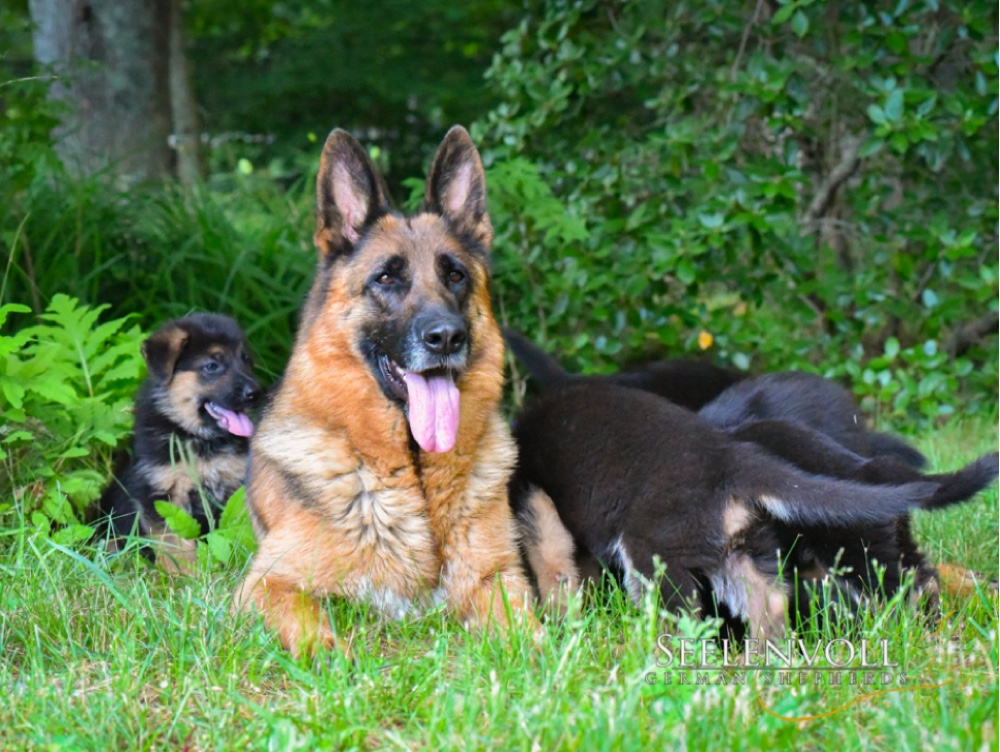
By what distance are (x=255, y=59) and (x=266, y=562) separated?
36.7ft

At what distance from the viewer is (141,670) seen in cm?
293

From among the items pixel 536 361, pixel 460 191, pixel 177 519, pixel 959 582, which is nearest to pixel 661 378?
pixel 536 361

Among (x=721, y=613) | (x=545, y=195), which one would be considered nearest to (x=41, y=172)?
(x=545, y=195)

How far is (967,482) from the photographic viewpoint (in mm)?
3311

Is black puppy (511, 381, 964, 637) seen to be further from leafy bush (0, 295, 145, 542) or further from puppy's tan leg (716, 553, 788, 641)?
leafy bush (0, 295, 145, 542)

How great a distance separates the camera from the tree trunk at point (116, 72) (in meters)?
8.59

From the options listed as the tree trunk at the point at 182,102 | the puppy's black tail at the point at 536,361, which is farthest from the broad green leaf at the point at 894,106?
the tree trunk at the point at 182,102

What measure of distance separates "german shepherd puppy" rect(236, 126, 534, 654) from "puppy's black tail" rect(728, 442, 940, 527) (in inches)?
34.8

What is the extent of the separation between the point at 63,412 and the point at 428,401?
2131 mm

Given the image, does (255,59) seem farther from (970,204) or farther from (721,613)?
(721,613)

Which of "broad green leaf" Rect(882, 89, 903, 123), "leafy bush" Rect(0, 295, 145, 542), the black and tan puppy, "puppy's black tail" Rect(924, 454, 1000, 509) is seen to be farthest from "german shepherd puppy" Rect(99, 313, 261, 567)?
"broad green leaf" Rect(882, 89, 903, 123)

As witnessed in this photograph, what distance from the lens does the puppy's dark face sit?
16.5 ft

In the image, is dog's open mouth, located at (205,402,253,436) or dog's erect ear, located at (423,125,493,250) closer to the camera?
dog's erect ear, located at (423,125,493,250)

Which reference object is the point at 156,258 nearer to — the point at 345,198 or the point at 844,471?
the point at 345,198
